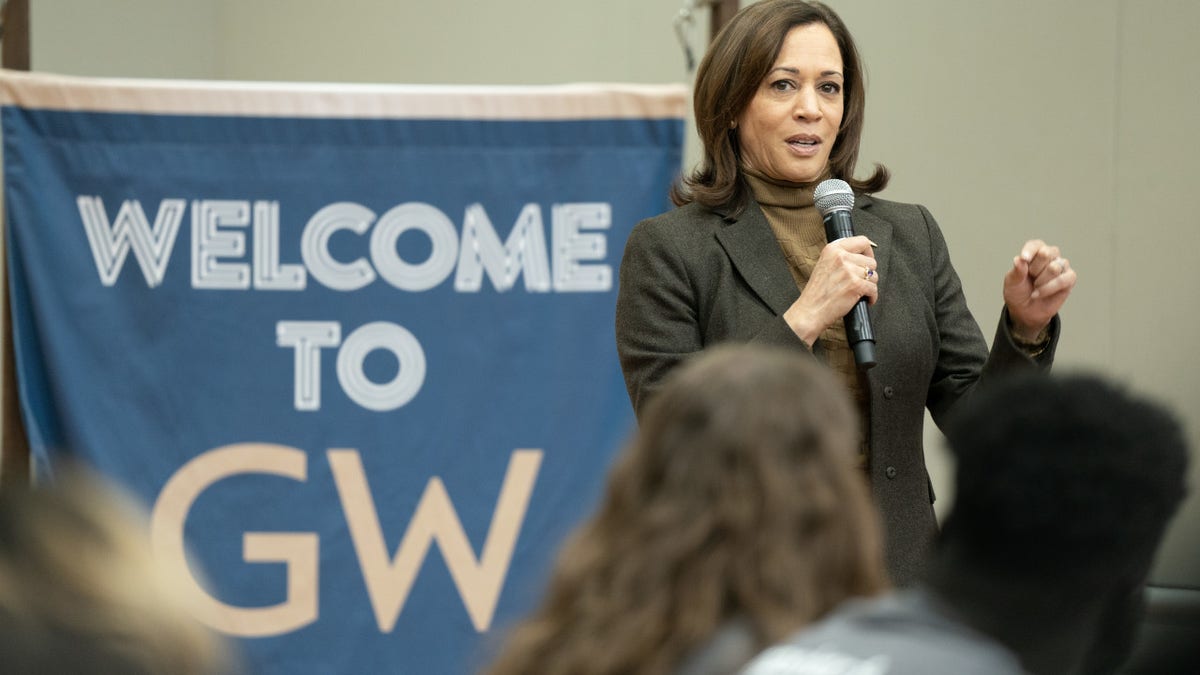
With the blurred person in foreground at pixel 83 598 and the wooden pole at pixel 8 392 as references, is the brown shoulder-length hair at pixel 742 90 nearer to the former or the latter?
the blurred person in foreground at pixel 83 598

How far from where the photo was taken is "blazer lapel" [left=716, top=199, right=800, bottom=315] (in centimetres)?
233

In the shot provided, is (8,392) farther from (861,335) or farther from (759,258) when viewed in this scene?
(861,335)

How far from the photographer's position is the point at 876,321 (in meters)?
2.33

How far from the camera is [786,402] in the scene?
122 centimetres

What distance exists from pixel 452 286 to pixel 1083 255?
1.81m

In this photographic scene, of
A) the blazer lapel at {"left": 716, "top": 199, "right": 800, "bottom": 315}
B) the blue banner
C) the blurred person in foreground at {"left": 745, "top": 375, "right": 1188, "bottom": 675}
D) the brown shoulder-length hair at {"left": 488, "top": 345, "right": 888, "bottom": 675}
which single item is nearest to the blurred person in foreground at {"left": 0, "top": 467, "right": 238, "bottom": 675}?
the brown shoulder-length hair at {"left": 488, "top": 345, "right": 888, "bottom": 675}

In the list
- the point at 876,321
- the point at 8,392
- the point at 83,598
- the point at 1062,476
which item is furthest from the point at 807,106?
the point at 8,392

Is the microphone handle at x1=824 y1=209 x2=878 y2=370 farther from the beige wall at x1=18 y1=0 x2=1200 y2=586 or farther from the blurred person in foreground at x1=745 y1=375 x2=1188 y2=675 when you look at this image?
the beige wall at x1=18 y1=0 x2=1200 y2=586

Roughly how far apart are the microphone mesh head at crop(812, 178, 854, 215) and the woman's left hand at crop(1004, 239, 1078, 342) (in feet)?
0.92

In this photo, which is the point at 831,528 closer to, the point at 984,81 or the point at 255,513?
the point at 255,513

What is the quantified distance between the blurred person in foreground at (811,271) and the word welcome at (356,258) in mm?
1464

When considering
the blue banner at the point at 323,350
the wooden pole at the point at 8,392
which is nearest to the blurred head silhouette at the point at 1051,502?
the blue banner at the point at 323,350

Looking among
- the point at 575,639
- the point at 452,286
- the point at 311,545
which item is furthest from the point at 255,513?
the point at 575,639

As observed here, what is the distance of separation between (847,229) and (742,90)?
313mm
